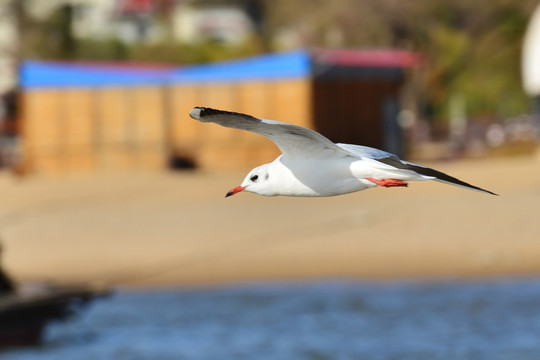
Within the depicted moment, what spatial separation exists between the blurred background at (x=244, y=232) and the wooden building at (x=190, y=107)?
66mm

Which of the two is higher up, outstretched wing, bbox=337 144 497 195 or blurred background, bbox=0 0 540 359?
outstretched wing, bbox=337 144 497 195

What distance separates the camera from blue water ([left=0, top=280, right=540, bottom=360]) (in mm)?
27188

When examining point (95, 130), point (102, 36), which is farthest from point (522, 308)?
point (102, 36)

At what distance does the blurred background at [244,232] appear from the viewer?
93.1ft

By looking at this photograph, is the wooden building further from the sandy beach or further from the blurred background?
the sandy beach

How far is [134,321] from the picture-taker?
30344 millimetres

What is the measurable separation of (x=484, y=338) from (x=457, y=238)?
456cm

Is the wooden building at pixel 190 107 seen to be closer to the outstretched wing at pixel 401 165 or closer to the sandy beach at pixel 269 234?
the sandy beach at pixel 269 234

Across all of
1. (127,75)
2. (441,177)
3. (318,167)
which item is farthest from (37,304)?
(441,177)

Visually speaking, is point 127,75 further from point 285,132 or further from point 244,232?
point 285,132

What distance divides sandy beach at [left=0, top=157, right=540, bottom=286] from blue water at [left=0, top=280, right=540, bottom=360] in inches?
22.8

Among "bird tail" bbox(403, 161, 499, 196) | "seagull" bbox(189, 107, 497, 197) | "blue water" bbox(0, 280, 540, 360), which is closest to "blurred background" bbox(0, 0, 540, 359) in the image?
"blue water" bbox(0, 280, 540, 360)

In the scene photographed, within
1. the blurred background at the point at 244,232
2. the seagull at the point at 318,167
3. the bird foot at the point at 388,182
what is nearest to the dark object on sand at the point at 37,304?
the blurred background at the point at 244,232

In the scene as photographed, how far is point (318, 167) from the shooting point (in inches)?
300
